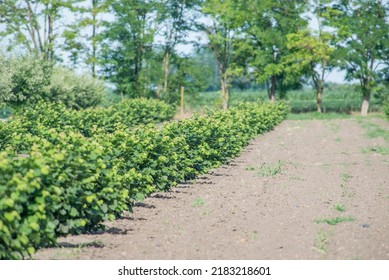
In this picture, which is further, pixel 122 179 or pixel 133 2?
pixel 133 2

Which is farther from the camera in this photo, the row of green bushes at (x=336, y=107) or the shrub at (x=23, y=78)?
the row of green bushes at (x=336, y=107)

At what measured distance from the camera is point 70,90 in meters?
32.0

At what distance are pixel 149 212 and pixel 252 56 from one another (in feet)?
149

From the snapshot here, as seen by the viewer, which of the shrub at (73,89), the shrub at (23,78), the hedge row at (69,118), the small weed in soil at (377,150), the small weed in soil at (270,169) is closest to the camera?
the small weed in soil at (270,169)

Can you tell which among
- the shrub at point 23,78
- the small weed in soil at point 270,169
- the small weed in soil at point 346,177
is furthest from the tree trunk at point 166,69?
the small weed in soil at point 346,177

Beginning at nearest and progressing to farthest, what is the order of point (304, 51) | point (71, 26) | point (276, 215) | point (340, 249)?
point (340, 249) < point (276, 215) < point (71, 26) < point (304, 51)

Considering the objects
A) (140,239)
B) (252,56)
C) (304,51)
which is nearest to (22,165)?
(140,239)

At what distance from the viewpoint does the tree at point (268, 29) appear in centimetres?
5294

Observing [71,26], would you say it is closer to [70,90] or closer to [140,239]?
[70,90]

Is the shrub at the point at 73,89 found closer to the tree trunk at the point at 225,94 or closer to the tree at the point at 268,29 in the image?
the tree trunk at the point at 225,94

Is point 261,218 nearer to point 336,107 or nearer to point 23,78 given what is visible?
point 23,78

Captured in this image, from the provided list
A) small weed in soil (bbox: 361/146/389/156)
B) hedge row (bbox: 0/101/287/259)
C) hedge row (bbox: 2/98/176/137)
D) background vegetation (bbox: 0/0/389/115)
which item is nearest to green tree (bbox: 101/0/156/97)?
background vegetation (bbox: 0/0/389/115)

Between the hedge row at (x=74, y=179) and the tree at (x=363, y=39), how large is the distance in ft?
134

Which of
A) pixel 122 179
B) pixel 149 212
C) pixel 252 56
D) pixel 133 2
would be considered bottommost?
pixel 149 212
